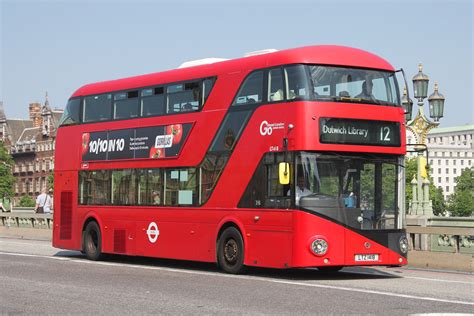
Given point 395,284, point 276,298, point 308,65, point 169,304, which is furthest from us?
point 308,65

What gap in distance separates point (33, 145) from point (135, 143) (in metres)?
135

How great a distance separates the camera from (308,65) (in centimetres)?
1803

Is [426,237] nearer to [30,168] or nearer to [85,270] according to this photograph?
[85,270]

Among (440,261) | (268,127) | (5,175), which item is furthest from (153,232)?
(5,175)

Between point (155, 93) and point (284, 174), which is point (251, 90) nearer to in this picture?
point (284, 174)

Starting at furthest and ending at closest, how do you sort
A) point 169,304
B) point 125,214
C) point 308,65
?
1. point 125,214
2. point 308,65
3. point 169,304

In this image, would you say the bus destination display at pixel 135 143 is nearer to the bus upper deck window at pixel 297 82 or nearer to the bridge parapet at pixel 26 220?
the bus upper deck window at pixel 297 82

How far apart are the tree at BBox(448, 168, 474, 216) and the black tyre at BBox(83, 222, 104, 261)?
149 meters

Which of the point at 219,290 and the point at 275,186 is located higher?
the point at 275,186

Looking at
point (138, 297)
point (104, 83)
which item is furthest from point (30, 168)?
point (138, 297)

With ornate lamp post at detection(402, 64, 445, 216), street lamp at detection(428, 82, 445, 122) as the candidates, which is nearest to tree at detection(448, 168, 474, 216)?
ornate lamp post at detection(402, 64, 445, 216)

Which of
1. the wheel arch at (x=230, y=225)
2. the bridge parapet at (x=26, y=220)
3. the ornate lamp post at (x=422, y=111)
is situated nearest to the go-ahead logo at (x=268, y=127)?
the wheel arch at (x=230, y=225)

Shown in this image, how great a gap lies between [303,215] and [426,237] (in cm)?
676

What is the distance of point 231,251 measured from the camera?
1969cm
